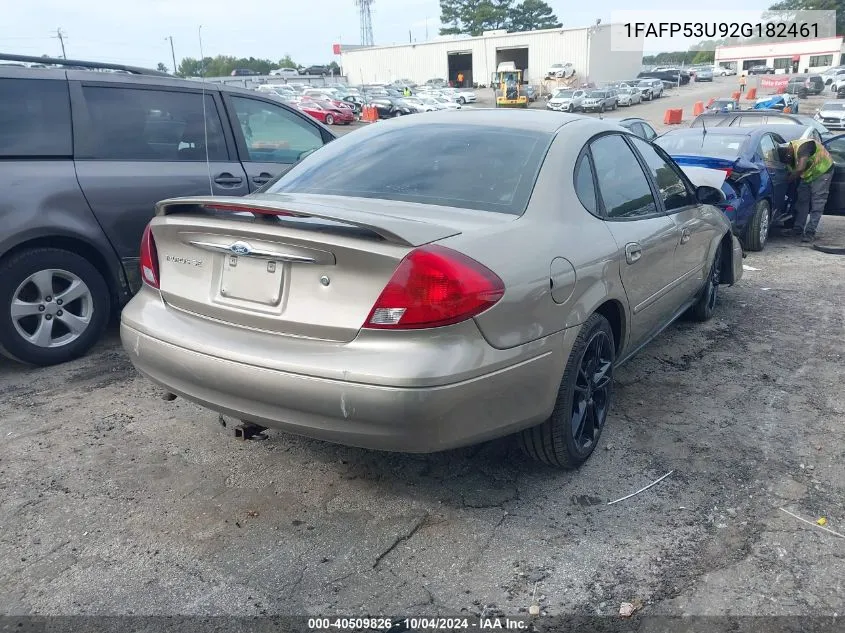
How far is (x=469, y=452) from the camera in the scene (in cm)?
349

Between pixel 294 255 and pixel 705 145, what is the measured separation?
7549mm

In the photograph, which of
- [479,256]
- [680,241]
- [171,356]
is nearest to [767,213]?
[680,241]

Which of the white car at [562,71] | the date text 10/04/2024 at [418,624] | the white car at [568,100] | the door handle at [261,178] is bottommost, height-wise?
the date text 10/04/2024 at [418,624]

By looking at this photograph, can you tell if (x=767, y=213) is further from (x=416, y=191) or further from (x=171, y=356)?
(x=171, y=356)

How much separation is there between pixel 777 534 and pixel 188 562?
7.47 feet

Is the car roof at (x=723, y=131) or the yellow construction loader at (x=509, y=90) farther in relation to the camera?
the yellow construction loader at (x=509, y=90)

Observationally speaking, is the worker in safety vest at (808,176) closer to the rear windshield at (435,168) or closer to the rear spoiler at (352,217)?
the rear windshield at (435,168)

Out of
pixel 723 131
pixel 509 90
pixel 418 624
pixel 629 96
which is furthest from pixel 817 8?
pixel 418 624

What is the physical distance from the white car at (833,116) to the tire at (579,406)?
30782mm

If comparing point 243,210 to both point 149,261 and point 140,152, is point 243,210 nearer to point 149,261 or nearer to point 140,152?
point 149,261

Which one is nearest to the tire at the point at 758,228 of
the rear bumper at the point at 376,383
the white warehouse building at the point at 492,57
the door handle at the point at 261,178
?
the door handle at the point at 261,178

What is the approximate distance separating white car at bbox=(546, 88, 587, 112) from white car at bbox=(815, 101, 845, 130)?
13.8m

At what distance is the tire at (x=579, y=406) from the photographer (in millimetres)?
3064

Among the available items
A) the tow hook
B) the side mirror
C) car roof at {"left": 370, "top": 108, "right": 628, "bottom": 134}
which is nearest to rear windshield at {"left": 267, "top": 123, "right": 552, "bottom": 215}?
car roof at {"left": 370, "top": 108, "right": 628, "bottom": 134}
